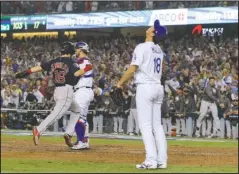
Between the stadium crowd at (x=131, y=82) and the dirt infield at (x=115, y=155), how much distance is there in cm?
778

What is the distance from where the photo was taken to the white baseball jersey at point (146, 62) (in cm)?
952

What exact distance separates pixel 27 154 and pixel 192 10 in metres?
19.1

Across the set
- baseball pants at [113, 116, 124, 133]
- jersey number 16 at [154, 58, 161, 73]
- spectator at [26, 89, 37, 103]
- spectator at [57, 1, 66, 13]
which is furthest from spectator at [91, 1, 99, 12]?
jersey number 16 at [154, 58, 161, 73]

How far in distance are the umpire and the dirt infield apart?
7032mm

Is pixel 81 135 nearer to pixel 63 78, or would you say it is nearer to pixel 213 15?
pixel 63 78

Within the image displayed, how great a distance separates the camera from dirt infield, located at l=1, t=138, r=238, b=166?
36.7 feet

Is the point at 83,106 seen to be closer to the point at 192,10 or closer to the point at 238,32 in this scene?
the point at 192,10

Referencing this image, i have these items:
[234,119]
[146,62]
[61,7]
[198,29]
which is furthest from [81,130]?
[61,7]

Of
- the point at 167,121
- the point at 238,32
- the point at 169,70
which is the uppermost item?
the point at 238,32

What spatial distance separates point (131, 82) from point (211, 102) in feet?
11.2

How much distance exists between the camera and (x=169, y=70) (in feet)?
86.2

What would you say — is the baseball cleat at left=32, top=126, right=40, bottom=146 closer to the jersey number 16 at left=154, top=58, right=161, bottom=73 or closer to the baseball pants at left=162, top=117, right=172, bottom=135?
the jersey number 16 at left=154, top=58, right=161, bottom=73

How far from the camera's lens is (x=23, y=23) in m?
35.8

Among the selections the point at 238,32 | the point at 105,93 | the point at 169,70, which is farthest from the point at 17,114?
the point at 238,32
